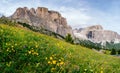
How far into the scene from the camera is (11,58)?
42.0 feet

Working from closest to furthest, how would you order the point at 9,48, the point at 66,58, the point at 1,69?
the point at 1,69 < the point at 9,48 < the point at 66,58

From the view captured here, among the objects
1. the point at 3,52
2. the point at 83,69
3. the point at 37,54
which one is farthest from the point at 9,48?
the point at 83,69

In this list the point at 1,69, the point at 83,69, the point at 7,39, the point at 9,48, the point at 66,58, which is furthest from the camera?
the point at 7,39

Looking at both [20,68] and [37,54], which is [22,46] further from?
[20,68]

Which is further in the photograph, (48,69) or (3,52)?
(3,52)

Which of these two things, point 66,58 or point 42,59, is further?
point 66,58

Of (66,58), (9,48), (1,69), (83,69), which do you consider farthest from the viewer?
(66,58)

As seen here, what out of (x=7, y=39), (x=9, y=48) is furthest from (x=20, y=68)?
(x=7, y=39)

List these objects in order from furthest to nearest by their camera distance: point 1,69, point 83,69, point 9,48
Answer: point 9,48
point 83,69
point 1,69

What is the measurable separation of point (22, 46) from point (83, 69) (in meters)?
3.91

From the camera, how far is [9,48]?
13.9 m

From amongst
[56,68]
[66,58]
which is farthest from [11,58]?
[66,58]

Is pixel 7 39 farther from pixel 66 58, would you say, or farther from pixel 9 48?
pixel 66 58

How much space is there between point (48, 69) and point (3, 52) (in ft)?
9.22
